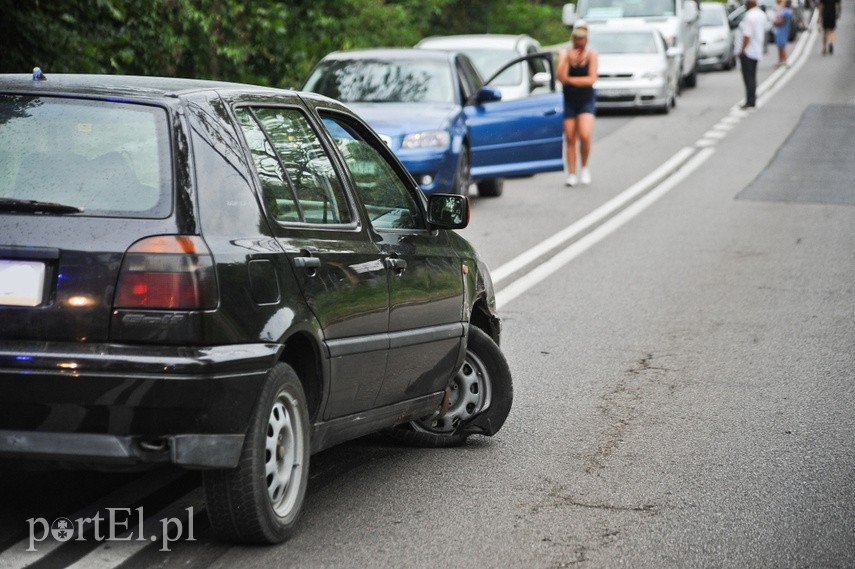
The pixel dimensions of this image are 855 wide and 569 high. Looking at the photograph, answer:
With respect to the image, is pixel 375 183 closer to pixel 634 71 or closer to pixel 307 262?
pixel 307 262

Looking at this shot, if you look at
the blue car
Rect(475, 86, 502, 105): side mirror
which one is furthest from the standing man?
Rect(475, 86, 502, 105): side mirror

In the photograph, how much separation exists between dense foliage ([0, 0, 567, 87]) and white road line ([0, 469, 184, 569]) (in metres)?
8.45

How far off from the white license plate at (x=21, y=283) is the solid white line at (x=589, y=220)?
24.1 ft

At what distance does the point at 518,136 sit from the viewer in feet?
55.0

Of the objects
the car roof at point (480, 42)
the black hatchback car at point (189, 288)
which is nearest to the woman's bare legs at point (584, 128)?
the car roof at point (480, 42)

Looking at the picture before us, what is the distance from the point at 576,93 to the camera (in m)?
18.8

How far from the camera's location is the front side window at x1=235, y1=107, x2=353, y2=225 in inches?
204

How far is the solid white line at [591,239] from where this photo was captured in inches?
454

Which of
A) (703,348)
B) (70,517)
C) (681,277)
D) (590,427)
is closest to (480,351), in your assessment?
(590,427)

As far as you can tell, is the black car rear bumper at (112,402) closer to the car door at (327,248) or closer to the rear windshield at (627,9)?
the car door at (327,248)

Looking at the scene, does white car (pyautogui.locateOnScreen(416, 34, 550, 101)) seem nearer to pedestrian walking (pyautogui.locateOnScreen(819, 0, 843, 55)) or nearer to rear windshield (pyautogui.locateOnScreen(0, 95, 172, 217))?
rear windshield (pyautogui.locateOnScreen(0, 95, 172, 217))

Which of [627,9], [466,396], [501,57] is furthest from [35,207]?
[627,9]

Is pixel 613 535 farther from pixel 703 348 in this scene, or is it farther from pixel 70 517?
pixel 703 348

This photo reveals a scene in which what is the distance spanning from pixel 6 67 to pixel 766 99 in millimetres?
21647
